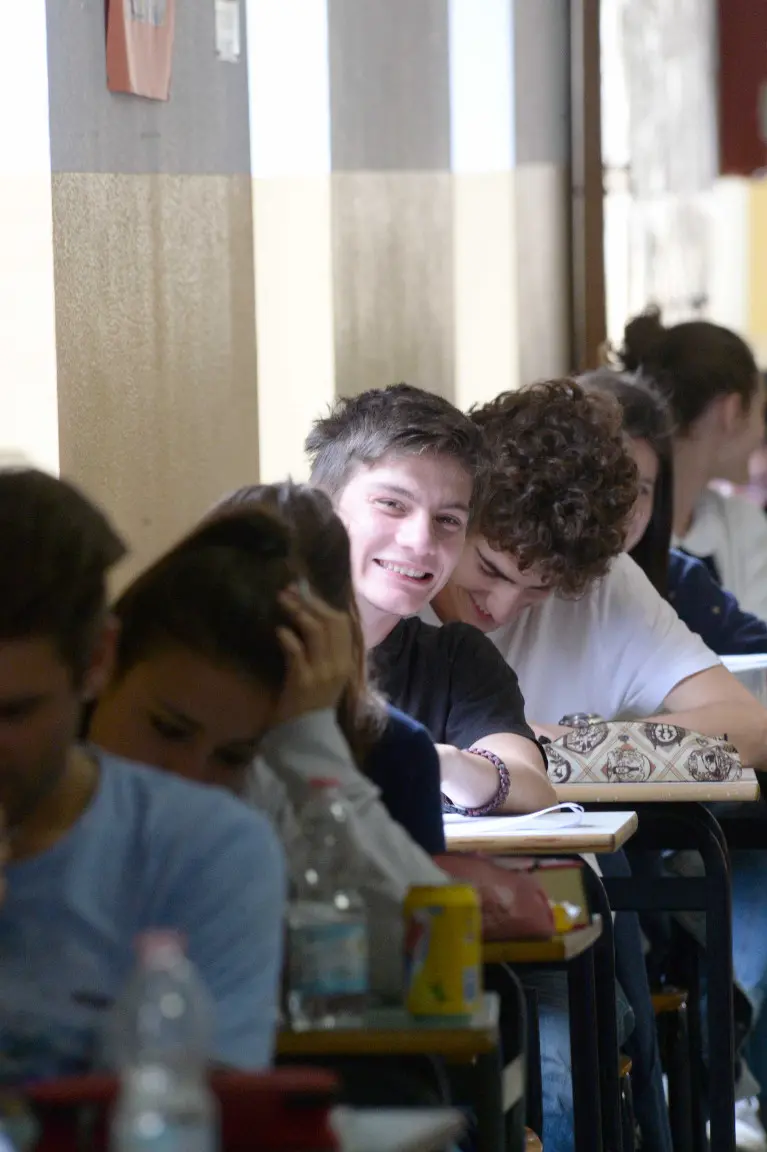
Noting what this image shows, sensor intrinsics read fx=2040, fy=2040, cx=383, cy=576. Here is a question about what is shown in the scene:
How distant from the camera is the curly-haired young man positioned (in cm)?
349

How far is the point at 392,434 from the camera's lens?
307 centimetres

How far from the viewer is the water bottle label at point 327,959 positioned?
1908mm

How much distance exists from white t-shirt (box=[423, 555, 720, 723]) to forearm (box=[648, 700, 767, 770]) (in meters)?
0.09

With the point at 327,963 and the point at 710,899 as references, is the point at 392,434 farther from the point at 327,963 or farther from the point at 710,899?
the point at 327,963

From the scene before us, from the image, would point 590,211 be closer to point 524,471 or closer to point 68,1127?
point 524,471

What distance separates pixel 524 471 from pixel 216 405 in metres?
0.55

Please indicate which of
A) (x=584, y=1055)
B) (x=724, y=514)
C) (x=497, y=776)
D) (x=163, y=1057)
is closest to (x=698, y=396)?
(x=724, y=514)

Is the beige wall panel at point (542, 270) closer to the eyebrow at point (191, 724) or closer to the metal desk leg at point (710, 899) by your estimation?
the metal desk leg at point (710, 899)

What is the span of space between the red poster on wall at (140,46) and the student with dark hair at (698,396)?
1.88 meters

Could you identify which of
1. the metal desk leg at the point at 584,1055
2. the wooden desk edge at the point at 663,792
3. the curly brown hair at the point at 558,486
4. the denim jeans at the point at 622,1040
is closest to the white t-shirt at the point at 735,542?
the curly brown hair at the point at 558,486

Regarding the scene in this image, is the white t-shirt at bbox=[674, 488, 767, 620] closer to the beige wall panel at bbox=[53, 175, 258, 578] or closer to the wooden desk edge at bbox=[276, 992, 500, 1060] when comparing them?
the beige wall panel at bbox=[53, 175, 258, 578]

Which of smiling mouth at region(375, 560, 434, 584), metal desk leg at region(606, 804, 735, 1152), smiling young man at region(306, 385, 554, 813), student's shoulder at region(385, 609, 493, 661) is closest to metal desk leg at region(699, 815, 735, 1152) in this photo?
A: metal desk leg at region(606, 804, 735, 1152)

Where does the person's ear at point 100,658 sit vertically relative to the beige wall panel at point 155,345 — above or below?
below

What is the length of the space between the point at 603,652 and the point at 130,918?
7.18 ft
